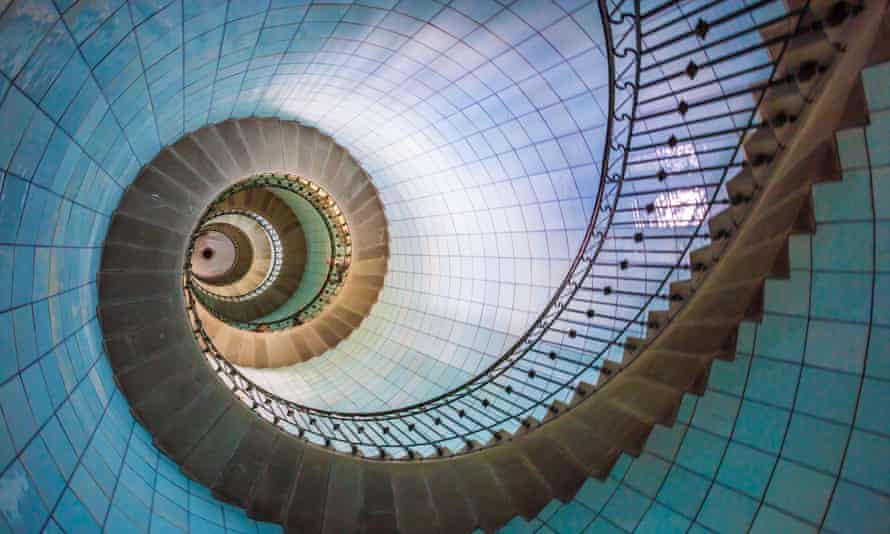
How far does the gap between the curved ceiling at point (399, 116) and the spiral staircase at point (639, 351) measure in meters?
0.31

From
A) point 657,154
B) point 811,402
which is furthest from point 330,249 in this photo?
point 811,402

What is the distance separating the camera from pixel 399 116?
10164 millimetres

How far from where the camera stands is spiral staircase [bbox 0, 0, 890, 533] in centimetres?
459

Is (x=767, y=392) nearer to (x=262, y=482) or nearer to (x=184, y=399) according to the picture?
(x=262, y=482)

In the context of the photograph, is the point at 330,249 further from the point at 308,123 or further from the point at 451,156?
the point at 451,156

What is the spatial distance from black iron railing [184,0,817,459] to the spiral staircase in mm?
44

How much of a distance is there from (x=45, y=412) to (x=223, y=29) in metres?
4.39

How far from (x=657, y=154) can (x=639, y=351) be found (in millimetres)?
3029

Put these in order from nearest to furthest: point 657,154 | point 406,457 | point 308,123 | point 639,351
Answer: point 639,351 < point 657,154 < point 406,457 < point 308,123

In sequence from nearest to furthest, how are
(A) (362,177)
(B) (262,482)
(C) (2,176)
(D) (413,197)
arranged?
(C) (2,176), (B) (262,482), (D) (413,197), (A) (362,177)

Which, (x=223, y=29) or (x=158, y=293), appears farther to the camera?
(x=158, y=293)

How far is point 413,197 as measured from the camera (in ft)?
40.3

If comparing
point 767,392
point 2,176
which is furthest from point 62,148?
point 767,392

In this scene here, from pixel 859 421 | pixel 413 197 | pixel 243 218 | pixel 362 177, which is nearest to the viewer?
pixel 859 421
